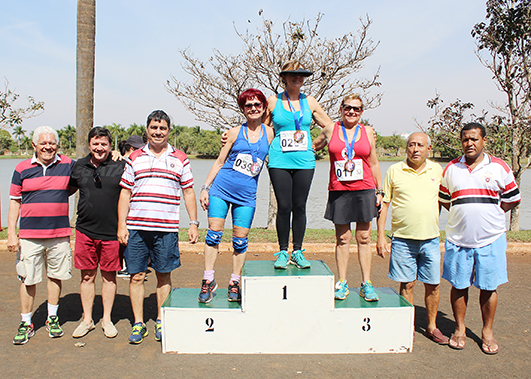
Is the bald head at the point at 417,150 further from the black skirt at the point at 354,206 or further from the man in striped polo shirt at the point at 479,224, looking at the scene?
the black skirt at the point at 354,206

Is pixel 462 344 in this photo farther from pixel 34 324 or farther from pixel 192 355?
pixel 34 324

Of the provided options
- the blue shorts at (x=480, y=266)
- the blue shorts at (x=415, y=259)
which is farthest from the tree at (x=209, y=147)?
the blue shorts at (x=480, y=266)

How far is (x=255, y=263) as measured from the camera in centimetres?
448

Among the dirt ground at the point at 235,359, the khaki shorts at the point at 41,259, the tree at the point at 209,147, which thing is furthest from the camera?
the tree at the point at 209,147

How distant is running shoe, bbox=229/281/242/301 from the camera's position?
420 centimetres

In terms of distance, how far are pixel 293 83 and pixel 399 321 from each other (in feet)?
8.08

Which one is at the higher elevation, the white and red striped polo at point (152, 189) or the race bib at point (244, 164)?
the race bib at point (244, 164)

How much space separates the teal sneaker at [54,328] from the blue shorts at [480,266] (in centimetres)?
383

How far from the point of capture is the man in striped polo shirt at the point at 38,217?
161 inches

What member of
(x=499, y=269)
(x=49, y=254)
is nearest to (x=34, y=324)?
(x=49, y=254)

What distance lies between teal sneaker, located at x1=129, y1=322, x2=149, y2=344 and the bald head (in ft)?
10.1

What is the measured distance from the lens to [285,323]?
3.93m

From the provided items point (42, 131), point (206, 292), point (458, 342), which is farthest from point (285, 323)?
point (42, 131)

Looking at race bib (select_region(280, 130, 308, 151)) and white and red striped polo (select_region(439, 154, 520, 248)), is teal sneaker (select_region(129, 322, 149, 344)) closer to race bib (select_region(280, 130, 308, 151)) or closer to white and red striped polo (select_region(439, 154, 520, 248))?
race bib (select_region(280, 130, 308, 151))
